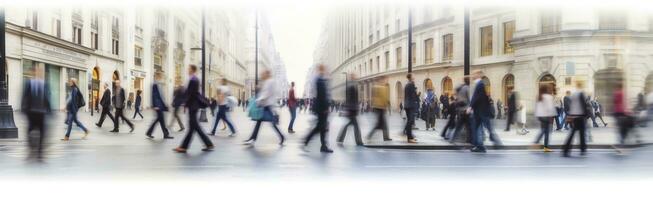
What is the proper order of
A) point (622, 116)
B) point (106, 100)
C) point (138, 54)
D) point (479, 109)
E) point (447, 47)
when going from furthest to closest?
point (138, 54) → point (447, 47) → point (106, 100) → point (479, 109) → point (622, 116)

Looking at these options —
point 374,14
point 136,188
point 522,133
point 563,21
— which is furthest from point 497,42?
point 136,188

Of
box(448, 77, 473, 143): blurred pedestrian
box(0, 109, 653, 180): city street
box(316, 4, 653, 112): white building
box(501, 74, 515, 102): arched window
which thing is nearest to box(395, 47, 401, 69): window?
box(316, 4, 653, 112): white building

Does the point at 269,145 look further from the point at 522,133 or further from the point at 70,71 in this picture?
the point at 70,71

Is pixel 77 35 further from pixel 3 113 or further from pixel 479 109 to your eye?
pixel 479 109

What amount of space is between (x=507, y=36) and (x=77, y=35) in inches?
965

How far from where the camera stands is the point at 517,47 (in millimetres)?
23750

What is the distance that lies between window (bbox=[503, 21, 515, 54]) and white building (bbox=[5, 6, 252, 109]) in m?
12.3

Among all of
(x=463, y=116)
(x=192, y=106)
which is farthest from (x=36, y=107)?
(x=463, y=116)

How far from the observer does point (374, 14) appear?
32.1 meters

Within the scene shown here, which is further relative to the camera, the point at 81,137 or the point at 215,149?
the point at 81,137

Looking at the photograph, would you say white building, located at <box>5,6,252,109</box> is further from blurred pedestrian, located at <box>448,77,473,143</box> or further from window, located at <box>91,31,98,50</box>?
blurred pedestrian, located at <box>448,77,473,143</box>

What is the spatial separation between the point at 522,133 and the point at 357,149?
6554 millimetres

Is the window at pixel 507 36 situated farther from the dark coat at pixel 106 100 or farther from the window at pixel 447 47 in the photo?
the dark coat at pixel 106 100

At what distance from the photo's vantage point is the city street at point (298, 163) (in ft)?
21.8
